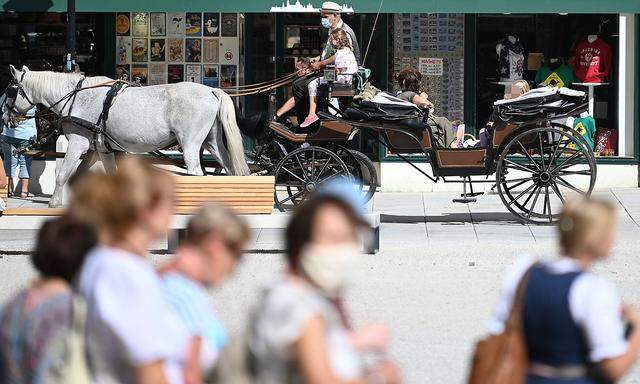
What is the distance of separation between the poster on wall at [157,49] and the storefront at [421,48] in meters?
0.01

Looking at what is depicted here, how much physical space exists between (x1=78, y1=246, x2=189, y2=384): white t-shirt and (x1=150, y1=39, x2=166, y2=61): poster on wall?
47.1ft

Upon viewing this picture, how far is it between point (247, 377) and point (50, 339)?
73cm

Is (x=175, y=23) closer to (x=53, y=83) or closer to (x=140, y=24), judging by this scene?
(x=140, y=24)

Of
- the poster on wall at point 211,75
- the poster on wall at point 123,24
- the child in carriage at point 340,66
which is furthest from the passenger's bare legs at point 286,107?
the poster on wall at point 123,24

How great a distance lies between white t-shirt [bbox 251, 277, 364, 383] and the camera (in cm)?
348

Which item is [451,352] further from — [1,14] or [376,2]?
[1,14]

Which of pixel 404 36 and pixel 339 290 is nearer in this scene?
pixel 339 290

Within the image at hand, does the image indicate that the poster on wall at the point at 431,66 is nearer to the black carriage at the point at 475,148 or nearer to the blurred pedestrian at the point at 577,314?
the black carriage at the point at 475,148

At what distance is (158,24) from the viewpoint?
17.9 metres

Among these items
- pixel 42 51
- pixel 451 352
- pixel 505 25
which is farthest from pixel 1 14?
pixel 451 352

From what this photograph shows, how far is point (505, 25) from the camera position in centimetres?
1747

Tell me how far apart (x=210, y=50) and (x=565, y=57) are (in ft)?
16.3

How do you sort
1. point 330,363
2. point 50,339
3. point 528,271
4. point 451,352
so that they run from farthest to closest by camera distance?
point 451,352, point 528,271, point 50,339, point 330,363

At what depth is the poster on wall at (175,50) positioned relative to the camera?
18016mm
